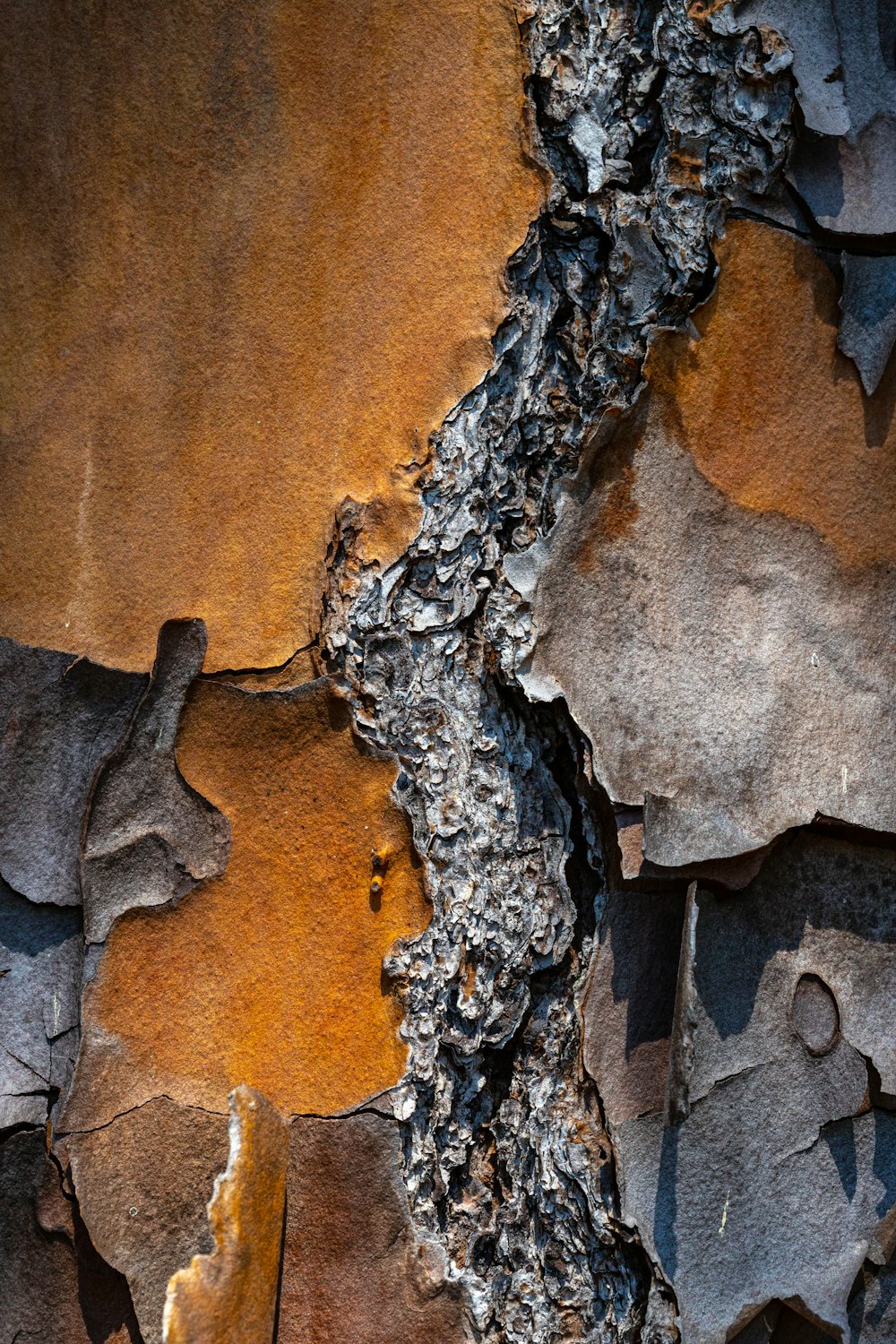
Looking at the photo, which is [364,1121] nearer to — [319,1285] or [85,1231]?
[319,1285]

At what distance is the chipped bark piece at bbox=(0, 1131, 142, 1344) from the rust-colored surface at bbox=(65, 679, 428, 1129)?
0.22 feet

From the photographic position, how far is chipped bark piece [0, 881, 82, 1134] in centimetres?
77

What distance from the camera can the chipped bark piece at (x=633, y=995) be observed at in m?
0.78

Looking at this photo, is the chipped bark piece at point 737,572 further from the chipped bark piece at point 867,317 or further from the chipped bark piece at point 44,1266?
the chipped bark piece at point 44,1266

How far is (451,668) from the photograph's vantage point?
0.77m

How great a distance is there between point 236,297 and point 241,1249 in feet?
2.19

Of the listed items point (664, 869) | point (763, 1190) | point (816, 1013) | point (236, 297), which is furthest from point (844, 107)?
point (763, 1190)

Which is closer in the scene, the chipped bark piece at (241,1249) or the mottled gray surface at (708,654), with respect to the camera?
the chipped bark piece at (241,1249)

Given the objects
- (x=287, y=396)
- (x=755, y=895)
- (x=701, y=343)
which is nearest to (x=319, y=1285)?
(x=755, y=895)

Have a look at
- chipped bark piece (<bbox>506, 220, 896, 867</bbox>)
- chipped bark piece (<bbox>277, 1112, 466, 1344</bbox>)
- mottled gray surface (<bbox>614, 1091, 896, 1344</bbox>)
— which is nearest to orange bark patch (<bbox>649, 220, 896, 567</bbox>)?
chipped bark piece (<bbox>506, 220, 896, 867</bbox>)

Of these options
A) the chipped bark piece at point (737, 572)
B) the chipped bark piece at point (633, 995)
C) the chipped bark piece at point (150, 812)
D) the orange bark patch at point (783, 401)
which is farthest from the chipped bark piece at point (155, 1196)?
the orange bark patch at point (783, 401)

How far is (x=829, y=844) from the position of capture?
0.80 meters

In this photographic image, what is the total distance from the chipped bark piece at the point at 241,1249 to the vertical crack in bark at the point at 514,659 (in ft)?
0.34

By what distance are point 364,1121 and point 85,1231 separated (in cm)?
23
